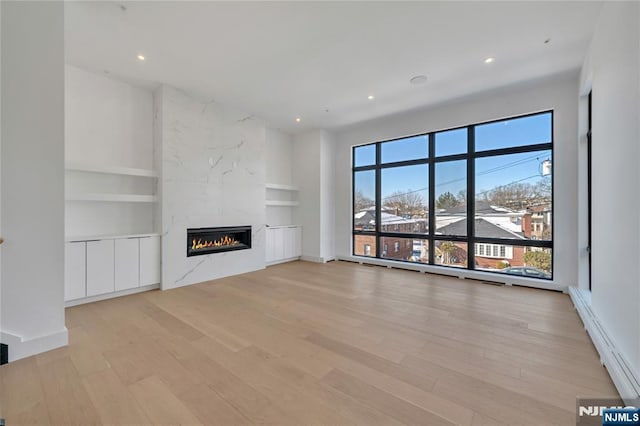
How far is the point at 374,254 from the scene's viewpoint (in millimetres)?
6125

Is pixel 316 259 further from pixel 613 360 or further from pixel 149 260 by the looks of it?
pixel 613 360

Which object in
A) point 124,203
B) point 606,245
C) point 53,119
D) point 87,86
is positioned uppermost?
point 87,86

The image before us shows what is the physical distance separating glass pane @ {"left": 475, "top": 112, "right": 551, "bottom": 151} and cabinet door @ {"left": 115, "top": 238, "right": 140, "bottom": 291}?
19.4 feet

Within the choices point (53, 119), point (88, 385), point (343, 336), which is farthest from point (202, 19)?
point (343, 336)

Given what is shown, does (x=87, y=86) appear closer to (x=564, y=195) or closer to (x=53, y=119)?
(x=53, y=119)

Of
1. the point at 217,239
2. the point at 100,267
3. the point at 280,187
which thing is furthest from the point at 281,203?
the point at 100,267

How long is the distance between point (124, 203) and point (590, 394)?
549 cm

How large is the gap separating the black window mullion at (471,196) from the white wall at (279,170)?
12.9 feet

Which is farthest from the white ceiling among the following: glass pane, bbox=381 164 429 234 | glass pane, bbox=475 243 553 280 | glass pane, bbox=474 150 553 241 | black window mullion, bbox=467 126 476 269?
glass pane, bbox=475 243 553 280

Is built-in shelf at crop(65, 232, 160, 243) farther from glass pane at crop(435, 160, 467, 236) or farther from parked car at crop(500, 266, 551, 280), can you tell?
parked car at crop(500, 266, 551, 280)

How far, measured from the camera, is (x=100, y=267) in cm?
350

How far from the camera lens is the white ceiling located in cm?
256

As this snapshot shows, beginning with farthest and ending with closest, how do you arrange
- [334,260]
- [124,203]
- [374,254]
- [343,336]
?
[334,260], [374,254], [124,203], [343,336]

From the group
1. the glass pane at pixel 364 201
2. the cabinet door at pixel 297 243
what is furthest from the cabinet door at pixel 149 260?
the glass pane at pixel 364 201
